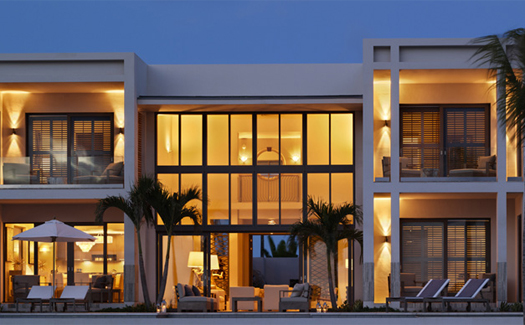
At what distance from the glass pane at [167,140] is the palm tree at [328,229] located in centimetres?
378

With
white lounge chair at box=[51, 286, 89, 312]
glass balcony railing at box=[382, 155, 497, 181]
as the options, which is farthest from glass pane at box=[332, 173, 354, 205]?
white lounge chair at box=[51, 286, 89, 312]

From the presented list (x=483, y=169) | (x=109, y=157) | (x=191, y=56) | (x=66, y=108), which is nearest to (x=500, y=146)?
(x=483, y=169)

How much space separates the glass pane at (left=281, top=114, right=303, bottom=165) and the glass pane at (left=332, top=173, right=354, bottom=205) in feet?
3.47

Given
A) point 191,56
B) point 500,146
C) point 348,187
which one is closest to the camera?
point 500,146

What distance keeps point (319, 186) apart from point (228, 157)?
2.46 metres

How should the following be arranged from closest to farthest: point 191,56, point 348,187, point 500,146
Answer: point 500,146, point 348,187, point 191,56

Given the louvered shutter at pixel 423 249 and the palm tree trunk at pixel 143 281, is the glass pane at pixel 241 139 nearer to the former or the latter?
the palm tree trunk at pixel 143 281

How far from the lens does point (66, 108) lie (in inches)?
826

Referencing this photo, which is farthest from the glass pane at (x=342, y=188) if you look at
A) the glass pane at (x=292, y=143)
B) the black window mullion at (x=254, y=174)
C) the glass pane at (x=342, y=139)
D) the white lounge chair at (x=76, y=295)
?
the white lounge chair at (x=76, y=295)

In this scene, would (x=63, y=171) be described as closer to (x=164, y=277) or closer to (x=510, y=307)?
(x=164, y=277)

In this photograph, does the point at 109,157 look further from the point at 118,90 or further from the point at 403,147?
the point at 403,147

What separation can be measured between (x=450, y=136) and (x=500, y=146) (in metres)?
2.17

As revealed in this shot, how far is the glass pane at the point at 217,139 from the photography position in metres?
20.6

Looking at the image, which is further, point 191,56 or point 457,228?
point 191,56
